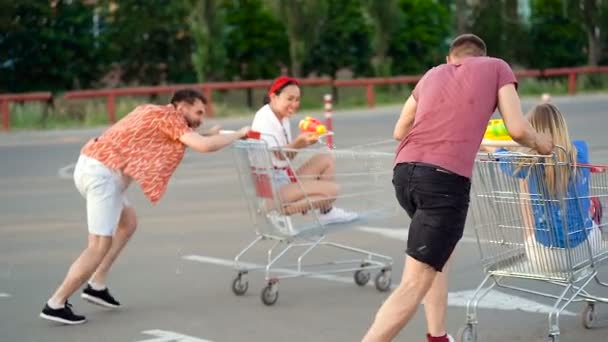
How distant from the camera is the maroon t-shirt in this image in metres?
6.23

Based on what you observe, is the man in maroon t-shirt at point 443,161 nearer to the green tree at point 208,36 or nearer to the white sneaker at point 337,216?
the white sneaker at point 337,216

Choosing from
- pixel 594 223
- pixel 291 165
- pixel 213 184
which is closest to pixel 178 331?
pixel 291 165

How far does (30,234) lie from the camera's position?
41.3ft

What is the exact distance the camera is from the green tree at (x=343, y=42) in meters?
45.9

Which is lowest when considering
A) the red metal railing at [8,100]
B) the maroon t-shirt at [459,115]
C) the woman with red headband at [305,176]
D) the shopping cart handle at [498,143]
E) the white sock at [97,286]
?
the red metal railing at [8,100]

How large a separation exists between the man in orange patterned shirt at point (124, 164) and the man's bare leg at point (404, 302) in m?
2.21

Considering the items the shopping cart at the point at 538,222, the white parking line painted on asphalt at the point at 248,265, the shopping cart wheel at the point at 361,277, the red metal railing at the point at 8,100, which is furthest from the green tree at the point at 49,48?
the shopping cart at the point at 538,222

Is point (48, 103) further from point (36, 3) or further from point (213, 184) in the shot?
point (213, 184)

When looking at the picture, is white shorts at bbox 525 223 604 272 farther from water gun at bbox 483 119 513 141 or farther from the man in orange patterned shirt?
the man in orange patterned shirt

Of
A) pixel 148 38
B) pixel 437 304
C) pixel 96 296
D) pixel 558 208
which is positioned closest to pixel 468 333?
pixel 437 304

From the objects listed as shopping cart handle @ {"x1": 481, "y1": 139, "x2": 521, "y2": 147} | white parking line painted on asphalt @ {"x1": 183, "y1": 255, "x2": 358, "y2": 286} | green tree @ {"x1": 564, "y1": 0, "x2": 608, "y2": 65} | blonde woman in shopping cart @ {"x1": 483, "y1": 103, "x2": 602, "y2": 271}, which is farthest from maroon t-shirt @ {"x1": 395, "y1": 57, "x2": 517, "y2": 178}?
green tree @ {"x1": 564, "y1": 0, "x2": 608, "y2": 65}

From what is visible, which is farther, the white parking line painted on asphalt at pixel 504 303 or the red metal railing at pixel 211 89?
the red metal railing at pixel 211 89

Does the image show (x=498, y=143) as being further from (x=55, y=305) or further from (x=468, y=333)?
(x=55, y=305)

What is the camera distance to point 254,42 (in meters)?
45.2
